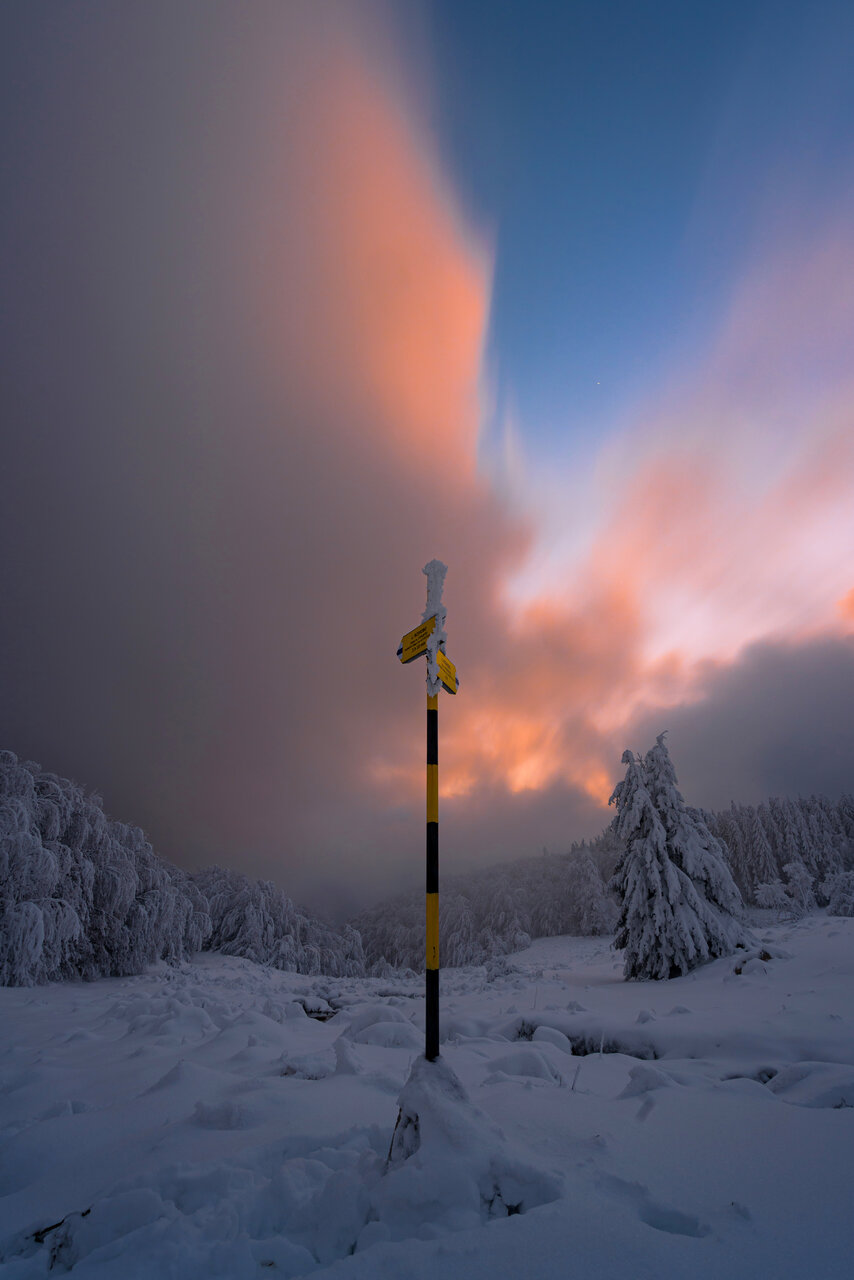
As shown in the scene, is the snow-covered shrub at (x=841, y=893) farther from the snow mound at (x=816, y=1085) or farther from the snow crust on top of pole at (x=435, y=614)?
the snow crust on top of pole at (x=435, y=614)

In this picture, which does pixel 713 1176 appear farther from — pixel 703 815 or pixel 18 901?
pixel 18 901

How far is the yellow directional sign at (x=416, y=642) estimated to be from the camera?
5273mm

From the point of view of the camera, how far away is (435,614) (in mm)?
5492

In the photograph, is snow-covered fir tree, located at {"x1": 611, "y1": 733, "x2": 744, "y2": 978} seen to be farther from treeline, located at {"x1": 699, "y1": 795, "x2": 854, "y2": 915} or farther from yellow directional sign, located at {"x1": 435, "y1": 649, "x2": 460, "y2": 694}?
treeline, located at {"x1": 699, "y1": 795, "x2": 854, "y2": 915}

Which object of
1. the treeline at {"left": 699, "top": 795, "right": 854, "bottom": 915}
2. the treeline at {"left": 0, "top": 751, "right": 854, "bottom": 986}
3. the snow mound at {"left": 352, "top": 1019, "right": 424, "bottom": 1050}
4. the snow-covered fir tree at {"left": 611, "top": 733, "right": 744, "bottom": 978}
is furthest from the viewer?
the treeline at {"left": 699, "top": 795, "right": 854, "bottom": 915}

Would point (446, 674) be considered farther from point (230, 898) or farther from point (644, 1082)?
point (230, 898)

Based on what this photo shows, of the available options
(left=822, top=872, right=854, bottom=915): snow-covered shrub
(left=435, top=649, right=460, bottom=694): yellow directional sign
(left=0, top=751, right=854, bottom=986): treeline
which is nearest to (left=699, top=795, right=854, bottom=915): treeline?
(left=0, top=751, right=854, bottom=986): treeline

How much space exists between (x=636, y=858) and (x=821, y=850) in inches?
2661

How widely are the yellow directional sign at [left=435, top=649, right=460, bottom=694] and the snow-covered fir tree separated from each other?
13191 mm

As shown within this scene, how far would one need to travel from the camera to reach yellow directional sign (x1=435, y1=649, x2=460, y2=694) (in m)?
5.18

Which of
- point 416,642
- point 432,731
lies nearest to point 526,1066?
point 432,731

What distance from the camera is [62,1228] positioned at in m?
2.88

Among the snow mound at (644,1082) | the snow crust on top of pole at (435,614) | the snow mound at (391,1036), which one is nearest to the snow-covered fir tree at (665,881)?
the snow mound at (391,1036)

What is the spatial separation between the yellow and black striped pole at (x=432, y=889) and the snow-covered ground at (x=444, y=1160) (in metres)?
0.48
